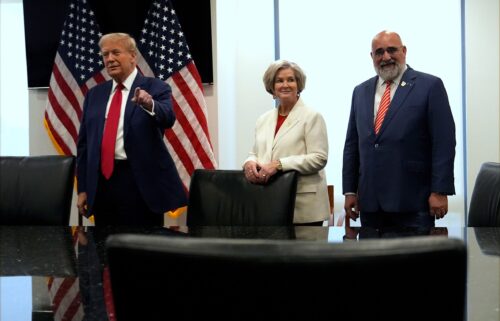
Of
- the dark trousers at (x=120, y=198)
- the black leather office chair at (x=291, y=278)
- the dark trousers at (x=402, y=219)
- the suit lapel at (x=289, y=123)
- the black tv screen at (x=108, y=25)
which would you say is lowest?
the dark trousers at (x=402, y=219)

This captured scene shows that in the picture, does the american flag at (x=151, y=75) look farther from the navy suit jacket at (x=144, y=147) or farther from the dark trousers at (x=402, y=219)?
the dark trousers at (x=402, y=219)

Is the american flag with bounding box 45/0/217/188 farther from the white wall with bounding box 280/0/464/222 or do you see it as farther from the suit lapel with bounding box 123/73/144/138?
the suit lapel with bounding box 123/73/144/138

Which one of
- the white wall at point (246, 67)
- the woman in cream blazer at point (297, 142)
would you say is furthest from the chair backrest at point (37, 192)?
the white wall at point (246, 67)

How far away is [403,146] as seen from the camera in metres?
3.04

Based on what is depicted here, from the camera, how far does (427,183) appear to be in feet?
10.0

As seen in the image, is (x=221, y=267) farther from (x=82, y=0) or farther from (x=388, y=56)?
(x=82, y=0)

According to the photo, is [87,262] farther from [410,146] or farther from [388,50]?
[388,50]

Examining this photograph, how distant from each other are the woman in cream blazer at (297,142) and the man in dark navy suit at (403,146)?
24 centimetres

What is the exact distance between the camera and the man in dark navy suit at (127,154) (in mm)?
3133

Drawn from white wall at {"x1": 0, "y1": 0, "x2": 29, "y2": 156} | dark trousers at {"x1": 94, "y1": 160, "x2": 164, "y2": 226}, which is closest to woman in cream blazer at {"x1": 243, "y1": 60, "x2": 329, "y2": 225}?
dark trousers at {"x1": 94, "y1": 160, "x2": 164, "y2": 226}

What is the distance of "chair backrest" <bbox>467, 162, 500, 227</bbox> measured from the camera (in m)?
2.31

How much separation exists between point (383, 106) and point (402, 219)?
1.80ft

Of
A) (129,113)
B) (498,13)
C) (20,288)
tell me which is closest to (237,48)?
(498,13)

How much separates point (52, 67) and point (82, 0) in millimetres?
582
